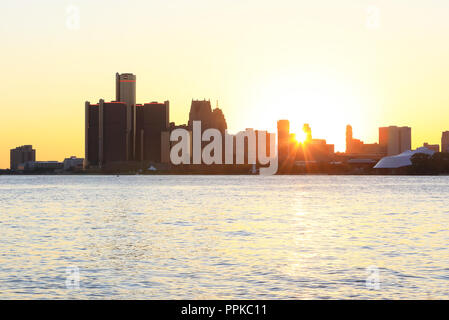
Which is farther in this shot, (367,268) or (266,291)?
(367,268)

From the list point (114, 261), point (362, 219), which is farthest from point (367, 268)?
point (362, 219)

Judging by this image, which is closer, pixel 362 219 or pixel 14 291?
pixel 14 291

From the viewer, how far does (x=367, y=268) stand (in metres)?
34.3

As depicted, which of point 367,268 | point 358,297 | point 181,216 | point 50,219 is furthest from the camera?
point 181,216

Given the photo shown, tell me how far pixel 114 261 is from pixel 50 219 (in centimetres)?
Result: 3934
